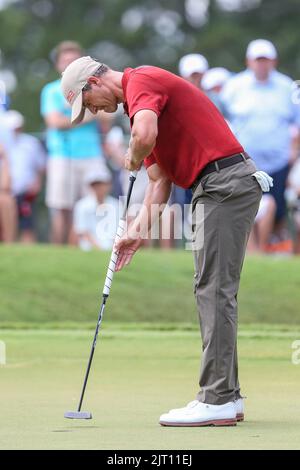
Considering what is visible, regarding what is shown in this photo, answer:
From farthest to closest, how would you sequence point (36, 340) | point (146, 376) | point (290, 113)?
point (290, 113) < point (36, 340) < point (146, 376)

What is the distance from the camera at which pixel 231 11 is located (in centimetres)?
4656

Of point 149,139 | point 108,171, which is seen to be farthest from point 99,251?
point 149,139

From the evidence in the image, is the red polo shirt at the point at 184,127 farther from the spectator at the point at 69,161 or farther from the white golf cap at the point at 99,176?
the white golf cap at the point at 99,176

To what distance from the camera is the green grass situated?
44.0 feet

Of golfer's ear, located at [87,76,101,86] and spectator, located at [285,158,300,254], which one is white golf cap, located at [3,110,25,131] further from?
golfer's ear, located at [87,76,101,86]

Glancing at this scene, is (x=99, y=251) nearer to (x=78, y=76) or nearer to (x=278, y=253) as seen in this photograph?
(x=278, y=253)

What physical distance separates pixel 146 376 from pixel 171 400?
1.29 m

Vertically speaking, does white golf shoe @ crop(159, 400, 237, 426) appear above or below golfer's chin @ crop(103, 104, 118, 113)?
below

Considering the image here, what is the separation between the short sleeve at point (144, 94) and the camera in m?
6.82

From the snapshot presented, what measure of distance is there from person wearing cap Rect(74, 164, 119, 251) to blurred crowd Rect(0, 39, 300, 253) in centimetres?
1

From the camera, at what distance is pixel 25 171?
1811 centimetres

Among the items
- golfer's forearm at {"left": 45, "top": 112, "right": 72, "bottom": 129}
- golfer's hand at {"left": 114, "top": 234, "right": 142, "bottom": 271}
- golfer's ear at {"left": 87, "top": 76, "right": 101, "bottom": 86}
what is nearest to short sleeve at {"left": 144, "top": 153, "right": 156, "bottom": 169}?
golfer's hand at {"left": 114, "top": 234, "right": 142, "bottom": 271}
